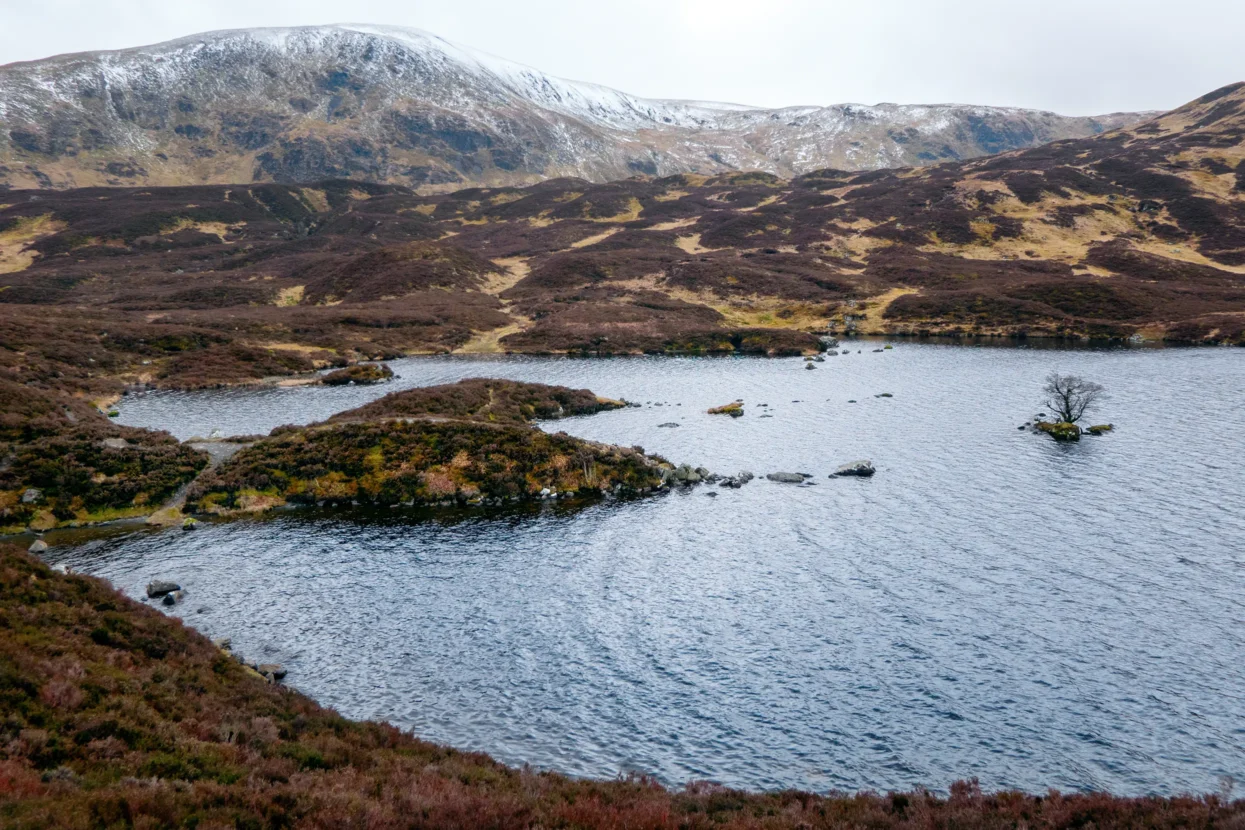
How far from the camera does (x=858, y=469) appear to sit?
56438 millimetres

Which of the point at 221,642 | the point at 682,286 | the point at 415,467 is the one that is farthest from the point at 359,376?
the point at 682,286

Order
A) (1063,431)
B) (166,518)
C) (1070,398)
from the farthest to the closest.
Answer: (1070,398) < (1063,431) < (166,518)

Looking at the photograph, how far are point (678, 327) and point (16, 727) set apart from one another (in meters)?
119

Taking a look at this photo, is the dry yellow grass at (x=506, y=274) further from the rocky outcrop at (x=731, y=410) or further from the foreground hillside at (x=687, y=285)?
the rocky outcrop at (x=731, y=410)

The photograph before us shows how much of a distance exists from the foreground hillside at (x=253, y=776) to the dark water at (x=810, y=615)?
3.14 metres

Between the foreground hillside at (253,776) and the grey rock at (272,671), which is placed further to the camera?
the grey rock at (272,671)

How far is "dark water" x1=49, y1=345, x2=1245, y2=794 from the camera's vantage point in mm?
24656

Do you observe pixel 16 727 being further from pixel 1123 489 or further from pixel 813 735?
pixel 1123 489

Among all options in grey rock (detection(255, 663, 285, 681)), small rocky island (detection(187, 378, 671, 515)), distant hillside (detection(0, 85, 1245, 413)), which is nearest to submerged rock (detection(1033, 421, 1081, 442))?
small rocky island (detection(187, 378, 671, 515))

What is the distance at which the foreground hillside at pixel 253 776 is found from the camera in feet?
47.9

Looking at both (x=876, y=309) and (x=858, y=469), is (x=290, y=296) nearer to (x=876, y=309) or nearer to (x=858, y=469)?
(x=876, y=309)

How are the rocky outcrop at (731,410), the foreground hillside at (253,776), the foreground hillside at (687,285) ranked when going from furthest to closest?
the foreground hillside at (687,285) < the rocky outcrop at (731,410) < the foreground hillside at (253,776)

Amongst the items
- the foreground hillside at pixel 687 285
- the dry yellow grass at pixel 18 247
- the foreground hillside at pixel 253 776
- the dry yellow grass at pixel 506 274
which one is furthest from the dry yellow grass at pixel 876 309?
the dry yellow grass at pixel 18 247

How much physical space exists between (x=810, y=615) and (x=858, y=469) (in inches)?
984
